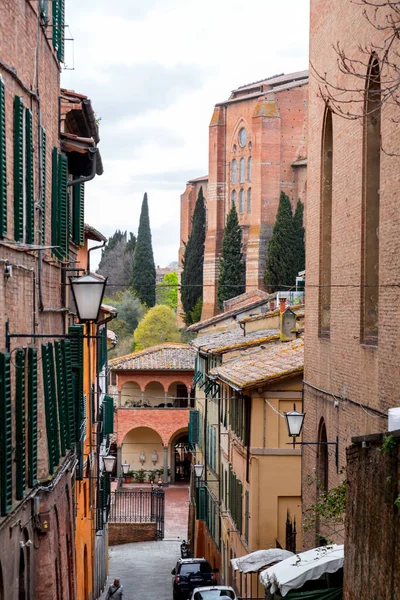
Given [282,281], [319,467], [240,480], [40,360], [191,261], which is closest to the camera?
[40,360]

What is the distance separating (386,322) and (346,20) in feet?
16.2

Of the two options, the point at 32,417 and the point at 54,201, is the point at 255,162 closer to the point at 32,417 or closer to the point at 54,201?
the point at 54,201

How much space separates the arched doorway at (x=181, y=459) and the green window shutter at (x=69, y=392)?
37.8 m

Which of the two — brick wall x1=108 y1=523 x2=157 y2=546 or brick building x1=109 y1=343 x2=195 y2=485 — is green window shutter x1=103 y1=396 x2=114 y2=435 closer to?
brick wall x1=108 y1=523 x2=157 y2=546

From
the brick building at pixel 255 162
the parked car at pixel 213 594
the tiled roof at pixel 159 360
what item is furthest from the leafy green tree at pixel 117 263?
the parked car at pixel 213 594

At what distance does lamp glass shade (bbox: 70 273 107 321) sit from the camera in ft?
31.8

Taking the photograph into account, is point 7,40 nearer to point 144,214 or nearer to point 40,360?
point 40,360

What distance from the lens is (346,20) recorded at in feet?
51.0

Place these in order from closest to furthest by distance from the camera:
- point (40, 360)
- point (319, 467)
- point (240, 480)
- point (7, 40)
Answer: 1. point (7, 40)
2. point (40, 360)
3. point (319, 467)
4. point (240, 480)

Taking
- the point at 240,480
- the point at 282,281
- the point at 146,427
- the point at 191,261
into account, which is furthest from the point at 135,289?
the point at 240,480

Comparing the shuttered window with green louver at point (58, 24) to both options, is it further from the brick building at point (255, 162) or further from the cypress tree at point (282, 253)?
the brick building at point (255, 162)

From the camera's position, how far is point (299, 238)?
7038 cm

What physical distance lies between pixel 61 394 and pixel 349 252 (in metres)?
4.57

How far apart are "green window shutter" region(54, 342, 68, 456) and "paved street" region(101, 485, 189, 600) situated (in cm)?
1427
